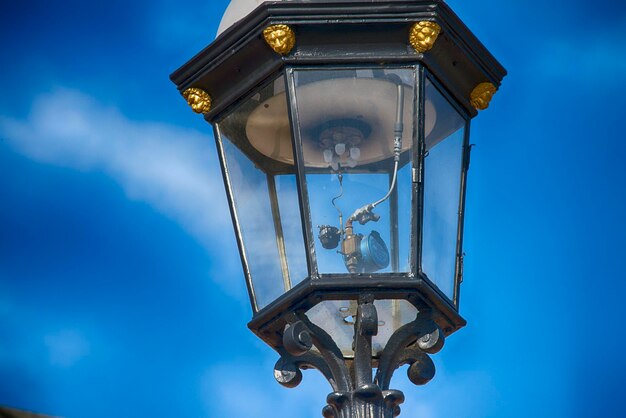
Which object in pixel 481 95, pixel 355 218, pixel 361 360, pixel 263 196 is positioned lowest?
pixel 361 360

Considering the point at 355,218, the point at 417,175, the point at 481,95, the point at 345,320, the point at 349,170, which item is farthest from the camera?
the point at 481,95

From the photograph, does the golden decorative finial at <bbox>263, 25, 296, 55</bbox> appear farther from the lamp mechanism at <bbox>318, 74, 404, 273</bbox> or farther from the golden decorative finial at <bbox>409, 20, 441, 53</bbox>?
the golden decorative finial at <bbox>409, 20, 441, 53</bbox>

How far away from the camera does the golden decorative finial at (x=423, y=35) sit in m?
6.08

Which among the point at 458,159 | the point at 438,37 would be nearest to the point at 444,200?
the point at 458,159

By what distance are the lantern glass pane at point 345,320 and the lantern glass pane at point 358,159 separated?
433 mm

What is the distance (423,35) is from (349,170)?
682mm

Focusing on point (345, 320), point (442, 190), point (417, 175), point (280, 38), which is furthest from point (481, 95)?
point (345, 320)

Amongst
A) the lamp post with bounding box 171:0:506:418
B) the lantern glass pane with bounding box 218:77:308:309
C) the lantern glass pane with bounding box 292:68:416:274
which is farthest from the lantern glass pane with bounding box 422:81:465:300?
the lantern glass pane with bounding box 218:77:308:309

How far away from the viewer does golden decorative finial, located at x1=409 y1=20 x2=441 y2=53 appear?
20.0 feet

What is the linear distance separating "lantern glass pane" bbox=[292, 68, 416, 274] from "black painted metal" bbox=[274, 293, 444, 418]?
0.27 metres

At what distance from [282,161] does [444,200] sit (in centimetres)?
75

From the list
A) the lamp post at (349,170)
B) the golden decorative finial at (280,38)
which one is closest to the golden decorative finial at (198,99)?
the lamp post at (349,170)

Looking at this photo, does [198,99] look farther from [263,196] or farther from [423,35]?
[423,35]

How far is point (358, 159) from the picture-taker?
6.25 meters
